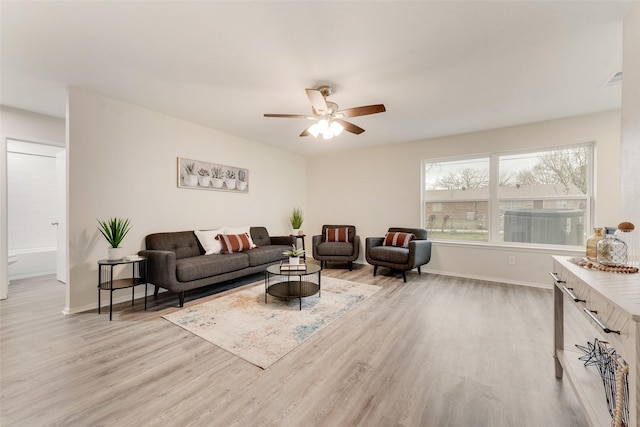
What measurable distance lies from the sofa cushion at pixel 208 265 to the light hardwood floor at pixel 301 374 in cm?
45

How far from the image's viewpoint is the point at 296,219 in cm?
578

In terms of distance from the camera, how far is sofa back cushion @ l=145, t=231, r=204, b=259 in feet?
11.3

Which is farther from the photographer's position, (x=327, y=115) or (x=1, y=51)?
(x=327, y=115)

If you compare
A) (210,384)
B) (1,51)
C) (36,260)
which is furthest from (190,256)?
(36,260)

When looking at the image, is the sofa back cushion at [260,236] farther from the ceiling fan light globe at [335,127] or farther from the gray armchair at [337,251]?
the ceiling fan light globe at [335,127]

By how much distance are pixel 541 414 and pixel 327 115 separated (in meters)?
2.91

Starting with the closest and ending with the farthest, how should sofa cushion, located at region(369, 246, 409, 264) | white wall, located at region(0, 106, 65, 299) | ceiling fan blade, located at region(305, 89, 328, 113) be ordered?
1. ceiling fan blade, located at region(305, 89, 328, 113)
2. white wall, located at region(0, 106, 65, 299)
3. sofa cushion, located at region(369, 246, 409, 264)

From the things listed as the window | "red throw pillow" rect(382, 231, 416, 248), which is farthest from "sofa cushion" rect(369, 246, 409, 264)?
the window

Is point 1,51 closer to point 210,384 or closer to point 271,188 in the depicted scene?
point 210,384

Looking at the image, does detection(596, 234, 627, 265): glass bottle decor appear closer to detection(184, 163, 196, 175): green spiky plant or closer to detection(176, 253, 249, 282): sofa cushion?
detection(176, 253, 249, 282): sofa cushion

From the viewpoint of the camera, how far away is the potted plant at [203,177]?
4.12m

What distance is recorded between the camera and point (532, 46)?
6.89 ft

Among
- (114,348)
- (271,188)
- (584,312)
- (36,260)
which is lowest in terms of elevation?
(114,348)

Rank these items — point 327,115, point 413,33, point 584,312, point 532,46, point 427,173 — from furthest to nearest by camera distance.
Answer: point 427,173, point 327,115, point 532,46, point 413,33, point 584,312
